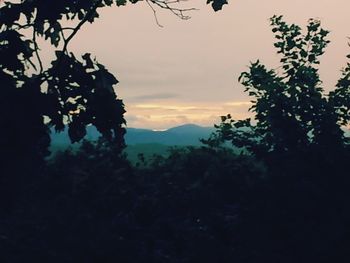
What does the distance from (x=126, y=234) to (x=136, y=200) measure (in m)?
0.81

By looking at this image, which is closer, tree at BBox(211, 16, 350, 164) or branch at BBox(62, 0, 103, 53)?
branch at BBox(62, 0, 103, 53)

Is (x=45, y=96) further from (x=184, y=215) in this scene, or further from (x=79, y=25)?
(x=184, y=215)

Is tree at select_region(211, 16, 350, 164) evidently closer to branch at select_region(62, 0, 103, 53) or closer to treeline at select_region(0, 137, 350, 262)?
treeline at select_region(0, 137, 350, 262)

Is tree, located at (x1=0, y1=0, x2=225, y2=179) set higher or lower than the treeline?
higher

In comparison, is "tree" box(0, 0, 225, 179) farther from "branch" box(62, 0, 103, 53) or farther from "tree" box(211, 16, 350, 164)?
"tree" box(211, 16, 350, 164)

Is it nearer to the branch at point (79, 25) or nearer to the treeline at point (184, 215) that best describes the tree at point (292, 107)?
the treeline at point (184, 215)

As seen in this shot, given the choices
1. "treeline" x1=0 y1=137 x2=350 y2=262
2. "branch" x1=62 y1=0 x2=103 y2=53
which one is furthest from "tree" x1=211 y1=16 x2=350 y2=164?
"branch" x1=62 y1=0 x2=103 y2=53

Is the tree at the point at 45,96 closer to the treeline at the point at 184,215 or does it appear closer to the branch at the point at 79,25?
the branch at the point at 79,25

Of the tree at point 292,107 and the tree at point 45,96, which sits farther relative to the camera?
the tree at point 292,107

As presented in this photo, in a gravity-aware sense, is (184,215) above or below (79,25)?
below

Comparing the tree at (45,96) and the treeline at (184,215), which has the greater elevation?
the tree at (45,96)

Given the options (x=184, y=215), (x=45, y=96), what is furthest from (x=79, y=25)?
(x=184, y=215)

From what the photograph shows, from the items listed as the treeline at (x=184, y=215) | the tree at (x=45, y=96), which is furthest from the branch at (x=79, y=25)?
the treeline at (x=184, y=215)

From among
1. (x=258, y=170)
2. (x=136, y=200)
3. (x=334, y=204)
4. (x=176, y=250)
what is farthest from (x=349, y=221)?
(x=136, y=200)
